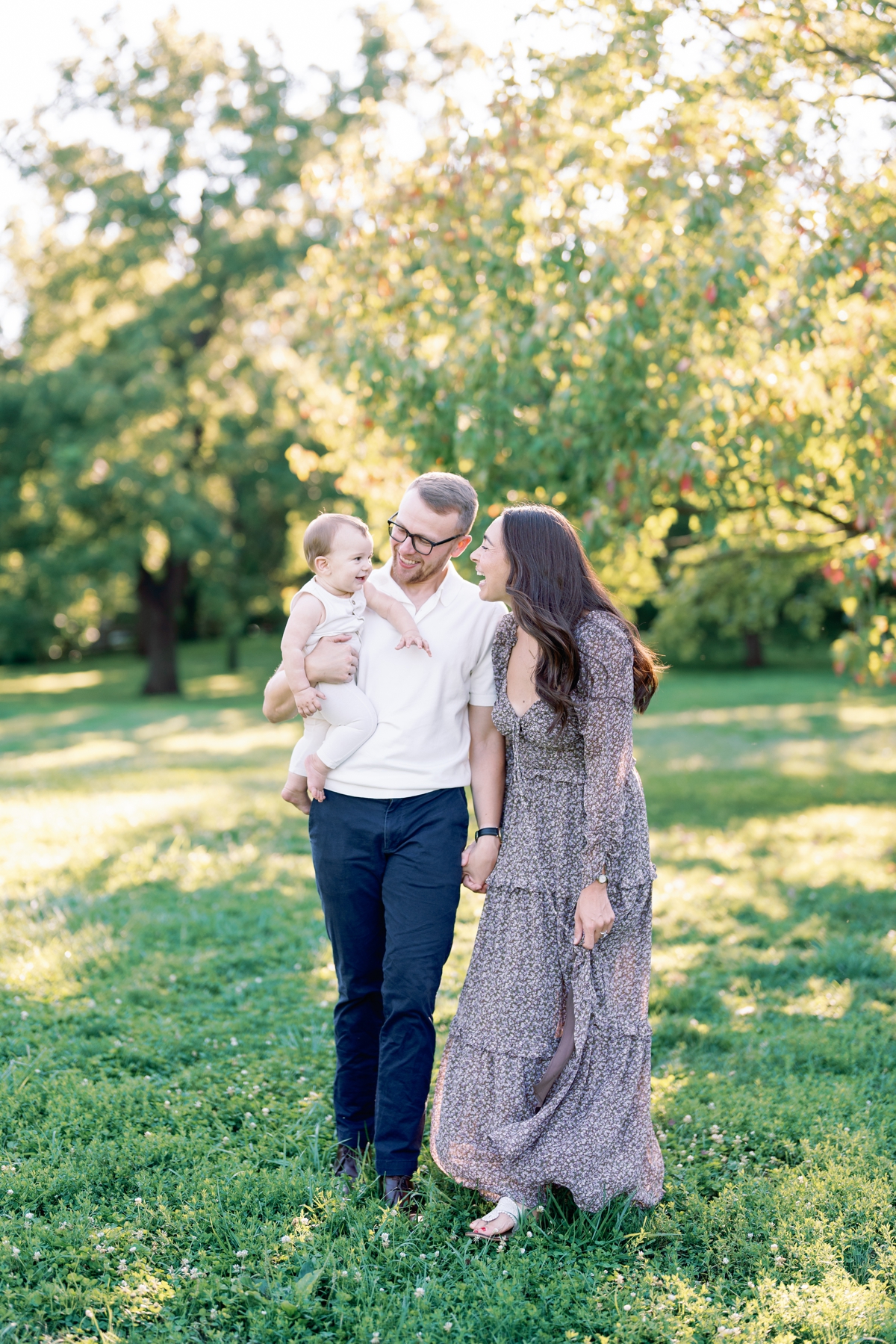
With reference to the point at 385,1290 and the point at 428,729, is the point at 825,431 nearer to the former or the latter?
the point at 428,729

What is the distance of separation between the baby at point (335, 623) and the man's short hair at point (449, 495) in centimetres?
22

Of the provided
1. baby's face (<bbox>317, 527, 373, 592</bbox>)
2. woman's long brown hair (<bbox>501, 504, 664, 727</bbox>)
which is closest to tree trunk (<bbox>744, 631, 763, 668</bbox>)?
woman's long brown hair (<bbox>501, 504, 664, 727</bbox>)

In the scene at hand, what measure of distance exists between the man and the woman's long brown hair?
0.20 metres

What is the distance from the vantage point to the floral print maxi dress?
135 inches

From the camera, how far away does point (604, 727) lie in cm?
333

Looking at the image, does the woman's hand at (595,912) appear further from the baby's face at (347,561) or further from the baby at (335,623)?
the baby's face at (347,561)

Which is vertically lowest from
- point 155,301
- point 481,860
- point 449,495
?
point 481,860

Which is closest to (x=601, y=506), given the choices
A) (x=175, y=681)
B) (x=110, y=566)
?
(x=110, y=566)

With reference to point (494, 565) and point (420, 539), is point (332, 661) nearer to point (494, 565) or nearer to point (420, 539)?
point (420, 539)

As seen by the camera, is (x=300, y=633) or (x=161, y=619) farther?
(x=161, y=619)

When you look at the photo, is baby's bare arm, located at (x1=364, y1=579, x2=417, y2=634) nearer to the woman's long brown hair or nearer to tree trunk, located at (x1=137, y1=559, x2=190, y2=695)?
the woman's long brown hair

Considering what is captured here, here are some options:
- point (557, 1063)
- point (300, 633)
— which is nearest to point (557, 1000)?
point (557, 1063)

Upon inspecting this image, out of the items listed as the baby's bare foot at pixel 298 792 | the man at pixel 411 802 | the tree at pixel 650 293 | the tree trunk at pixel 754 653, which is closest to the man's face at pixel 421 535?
the man at pixel 411 802

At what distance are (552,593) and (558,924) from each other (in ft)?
3.42
